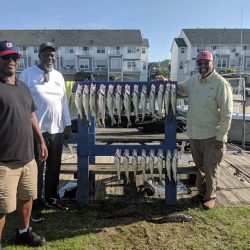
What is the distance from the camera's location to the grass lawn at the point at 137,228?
13.9 ft

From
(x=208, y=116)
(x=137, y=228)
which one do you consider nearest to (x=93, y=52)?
(x=208, y=116)

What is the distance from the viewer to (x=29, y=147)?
12.3ft

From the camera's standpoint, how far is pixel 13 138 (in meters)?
3.59

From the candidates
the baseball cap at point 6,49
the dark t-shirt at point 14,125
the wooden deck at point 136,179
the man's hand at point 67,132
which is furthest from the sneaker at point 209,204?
the baseball cap at point 6,49

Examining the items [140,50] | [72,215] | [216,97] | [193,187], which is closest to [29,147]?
[72,215]

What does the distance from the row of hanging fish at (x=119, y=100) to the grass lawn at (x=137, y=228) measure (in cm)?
133

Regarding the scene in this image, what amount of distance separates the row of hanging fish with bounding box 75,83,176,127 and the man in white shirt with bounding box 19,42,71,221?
0.92 feet

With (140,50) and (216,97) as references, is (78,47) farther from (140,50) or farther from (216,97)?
(216,97)

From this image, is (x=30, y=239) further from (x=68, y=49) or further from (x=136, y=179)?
(x=68, y=49)

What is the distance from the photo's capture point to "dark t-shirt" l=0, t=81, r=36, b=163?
3531 mm

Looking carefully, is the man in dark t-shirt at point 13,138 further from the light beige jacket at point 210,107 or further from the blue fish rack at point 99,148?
the light beige jacket at point 210,107

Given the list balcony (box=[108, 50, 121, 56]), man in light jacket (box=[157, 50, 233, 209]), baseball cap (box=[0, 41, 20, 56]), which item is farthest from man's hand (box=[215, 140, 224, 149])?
balcony (box=[108, 50, 121, 56])

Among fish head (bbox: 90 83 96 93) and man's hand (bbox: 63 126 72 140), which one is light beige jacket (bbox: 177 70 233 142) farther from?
man's hand (bbox: 63 126 72 140)

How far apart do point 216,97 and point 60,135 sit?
2.27 meters
